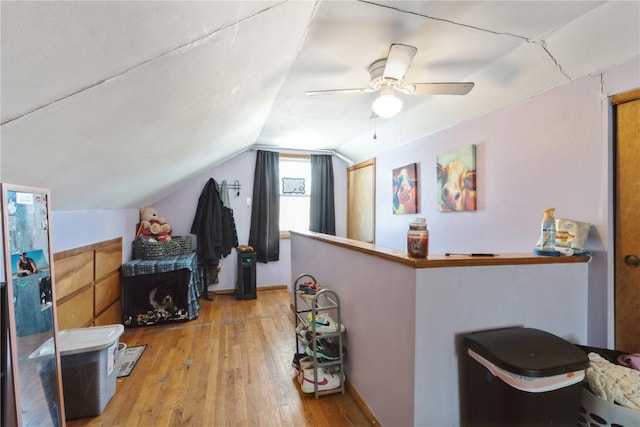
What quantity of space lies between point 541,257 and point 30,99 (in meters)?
2.21

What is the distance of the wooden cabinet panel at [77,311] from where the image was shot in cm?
203

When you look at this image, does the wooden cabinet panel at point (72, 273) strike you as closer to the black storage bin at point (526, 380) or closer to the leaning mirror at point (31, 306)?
the leaning mirror at point (31, 306)

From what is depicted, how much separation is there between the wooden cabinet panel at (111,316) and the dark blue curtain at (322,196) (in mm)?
2889

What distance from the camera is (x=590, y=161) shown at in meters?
1.79

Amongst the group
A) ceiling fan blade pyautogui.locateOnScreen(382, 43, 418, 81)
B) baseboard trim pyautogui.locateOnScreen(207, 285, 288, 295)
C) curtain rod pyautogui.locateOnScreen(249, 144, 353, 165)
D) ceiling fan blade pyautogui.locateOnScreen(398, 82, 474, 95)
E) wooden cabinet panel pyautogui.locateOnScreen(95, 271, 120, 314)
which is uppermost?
curtain rod pyautogui.locateOnScreen(249, 144, 353, 165)

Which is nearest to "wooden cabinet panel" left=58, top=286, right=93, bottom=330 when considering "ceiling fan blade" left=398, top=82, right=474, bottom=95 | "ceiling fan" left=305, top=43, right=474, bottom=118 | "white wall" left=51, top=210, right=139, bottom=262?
"white wall" left=51, top=210, right=139, bottom=262

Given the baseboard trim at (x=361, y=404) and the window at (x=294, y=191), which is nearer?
the baseboard trim at (x=361, y=404)

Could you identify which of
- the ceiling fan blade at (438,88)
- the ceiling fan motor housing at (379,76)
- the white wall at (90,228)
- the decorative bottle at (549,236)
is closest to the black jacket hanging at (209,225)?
the white wall at (90,228)

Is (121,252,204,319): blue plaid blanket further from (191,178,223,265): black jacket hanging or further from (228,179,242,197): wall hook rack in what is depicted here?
(228,179,242,197): wall hook rack

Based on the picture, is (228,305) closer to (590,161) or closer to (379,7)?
(379,7)

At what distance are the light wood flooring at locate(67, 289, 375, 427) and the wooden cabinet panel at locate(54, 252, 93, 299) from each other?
77cm

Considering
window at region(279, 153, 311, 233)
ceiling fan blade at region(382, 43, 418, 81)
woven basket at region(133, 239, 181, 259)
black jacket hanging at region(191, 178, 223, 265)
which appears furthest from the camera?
window at region(279, 153, 311, 233)

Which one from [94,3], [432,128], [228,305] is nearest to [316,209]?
[228,305]

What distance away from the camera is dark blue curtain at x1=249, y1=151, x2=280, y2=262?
4.62 m
